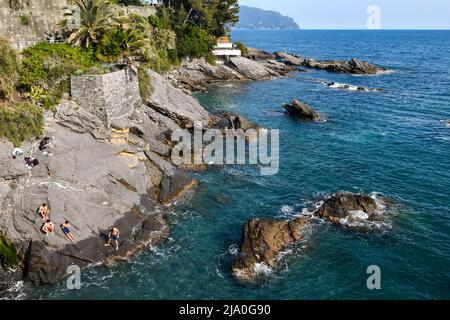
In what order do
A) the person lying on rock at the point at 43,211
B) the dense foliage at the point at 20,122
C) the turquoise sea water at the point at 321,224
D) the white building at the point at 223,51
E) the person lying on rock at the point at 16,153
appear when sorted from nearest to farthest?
the turquoise sea water at the point at 321,224, the person lying on rock at the point at 43,211, the person lying on rock at the point at 16,153, the dense foliage at the point at 20,122, the white building at the point at 223,51

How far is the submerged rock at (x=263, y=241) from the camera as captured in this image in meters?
23.8

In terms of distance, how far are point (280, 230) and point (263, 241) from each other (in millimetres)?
1975

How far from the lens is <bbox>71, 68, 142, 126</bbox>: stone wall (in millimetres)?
32469

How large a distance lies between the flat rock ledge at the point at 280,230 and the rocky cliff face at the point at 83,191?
6.44 metres

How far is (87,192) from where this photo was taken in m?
27.8

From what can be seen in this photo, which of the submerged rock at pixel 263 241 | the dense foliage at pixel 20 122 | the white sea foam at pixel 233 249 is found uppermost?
the dense foliage at pixel 20 122

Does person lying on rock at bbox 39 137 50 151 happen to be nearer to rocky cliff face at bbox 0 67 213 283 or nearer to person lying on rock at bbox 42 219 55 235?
rocky cliff face at bbox 0 67 213 283

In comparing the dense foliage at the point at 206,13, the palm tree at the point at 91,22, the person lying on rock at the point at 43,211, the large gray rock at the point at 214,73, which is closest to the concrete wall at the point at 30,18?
the palm tree at the point at 91,22

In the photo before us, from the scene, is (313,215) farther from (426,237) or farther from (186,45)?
(186,45)

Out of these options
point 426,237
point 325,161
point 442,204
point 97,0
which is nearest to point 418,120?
point 325,161

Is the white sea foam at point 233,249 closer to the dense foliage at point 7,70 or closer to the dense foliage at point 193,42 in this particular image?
the dense foliage at point 7,70

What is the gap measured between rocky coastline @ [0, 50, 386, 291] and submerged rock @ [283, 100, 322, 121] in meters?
24.6

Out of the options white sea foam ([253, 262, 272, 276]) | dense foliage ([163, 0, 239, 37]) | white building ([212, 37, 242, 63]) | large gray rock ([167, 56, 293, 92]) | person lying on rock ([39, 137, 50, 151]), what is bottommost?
white sea foam ([253, 262, 272, 276])

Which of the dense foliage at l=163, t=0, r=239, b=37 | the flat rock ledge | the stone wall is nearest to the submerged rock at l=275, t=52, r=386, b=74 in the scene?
the dense foliage at l=163, t=0, r=239, b=37
